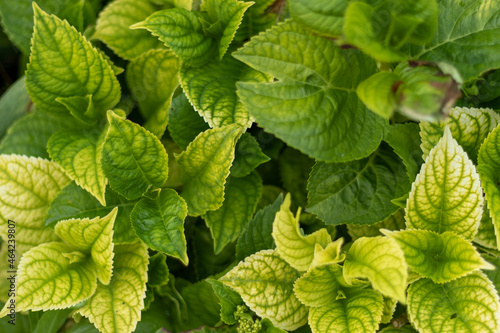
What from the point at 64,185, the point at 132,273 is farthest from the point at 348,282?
the point at 64,185

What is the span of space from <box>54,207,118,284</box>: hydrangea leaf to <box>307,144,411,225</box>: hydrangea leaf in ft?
1.22

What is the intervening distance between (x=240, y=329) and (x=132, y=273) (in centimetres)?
24

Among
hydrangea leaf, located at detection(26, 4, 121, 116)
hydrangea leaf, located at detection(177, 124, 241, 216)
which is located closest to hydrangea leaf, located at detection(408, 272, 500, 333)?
hydrangea leaf, located at detection(177, 124, 241, 216)

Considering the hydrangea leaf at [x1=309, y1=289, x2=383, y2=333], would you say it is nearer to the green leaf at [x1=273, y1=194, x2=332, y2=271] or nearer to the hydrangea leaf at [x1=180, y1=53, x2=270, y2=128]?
the green leaf at [x1=273, y1=194, x2=332, y2=271]

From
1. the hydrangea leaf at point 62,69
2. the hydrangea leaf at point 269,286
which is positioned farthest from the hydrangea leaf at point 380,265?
the hydrangea leaf at point 62,69

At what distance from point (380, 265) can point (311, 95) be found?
1.00 feet

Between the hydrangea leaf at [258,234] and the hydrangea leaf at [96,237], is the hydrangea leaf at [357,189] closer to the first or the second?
the hydrangea leaf at [258,234]

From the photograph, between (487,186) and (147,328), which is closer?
(487,186)

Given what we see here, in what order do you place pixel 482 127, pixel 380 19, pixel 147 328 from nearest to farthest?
1. pixel 380 19
2. pixel 482 127
3. pixel 147 328

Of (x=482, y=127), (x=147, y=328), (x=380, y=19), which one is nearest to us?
(x=380, y=19)

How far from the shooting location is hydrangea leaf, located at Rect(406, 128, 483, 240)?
829 mm

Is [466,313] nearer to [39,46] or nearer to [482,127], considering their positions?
[482,127]

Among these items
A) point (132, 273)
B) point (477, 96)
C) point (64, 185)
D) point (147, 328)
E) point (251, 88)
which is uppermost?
point (251, 88)

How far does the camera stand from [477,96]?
103 cm
